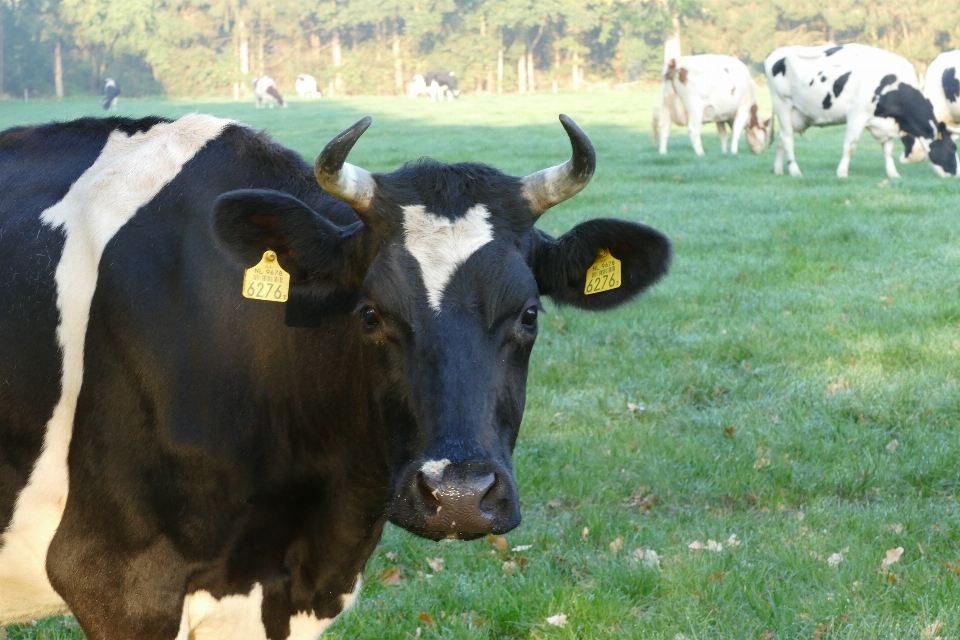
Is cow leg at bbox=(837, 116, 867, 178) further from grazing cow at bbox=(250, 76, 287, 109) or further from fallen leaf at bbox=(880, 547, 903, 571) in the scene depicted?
grazing cow at bbox=(250, 76, 287, 109)

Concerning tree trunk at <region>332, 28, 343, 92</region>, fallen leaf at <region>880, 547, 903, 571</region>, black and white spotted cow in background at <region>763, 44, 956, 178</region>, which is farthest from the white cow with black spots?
tree trunk at <region>332, 28, 343, 92</region>

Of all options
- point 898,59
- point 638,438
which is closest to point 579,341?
point 638,438

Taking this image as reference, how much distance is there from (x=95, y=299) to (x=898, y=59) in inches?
753

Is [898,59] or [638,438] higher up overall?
[898,59]

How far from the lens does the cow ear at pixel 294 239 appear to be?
11.1ft

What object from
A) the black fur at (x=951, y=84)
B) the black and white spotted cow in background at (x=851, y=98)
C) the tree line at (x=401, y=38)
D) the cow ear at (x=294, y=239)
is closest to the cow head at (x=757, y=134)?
the black and white spotted cow in background at (x=851, y=98)

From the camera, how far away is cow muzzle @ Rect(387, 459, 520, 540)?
286 centimetres

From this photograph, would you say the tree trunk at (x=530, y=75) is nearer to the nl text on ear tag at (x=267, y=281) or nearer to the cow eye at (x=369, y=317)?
the nl text on ear tag at (x=267, y=281)

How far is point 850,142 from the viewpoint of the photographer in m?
18.6

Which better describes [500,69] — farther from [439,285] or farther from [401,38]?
[439,285]

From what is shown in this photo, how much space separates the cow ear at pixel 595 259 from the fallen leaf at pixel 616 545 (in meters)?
1.73

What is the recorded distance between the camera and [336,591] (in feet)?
12.3

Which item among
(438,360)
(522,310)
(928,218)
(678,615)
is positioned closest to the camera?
(438,360)

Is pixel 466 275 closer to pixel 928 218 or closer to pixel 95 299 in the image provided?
pixel 95 299
